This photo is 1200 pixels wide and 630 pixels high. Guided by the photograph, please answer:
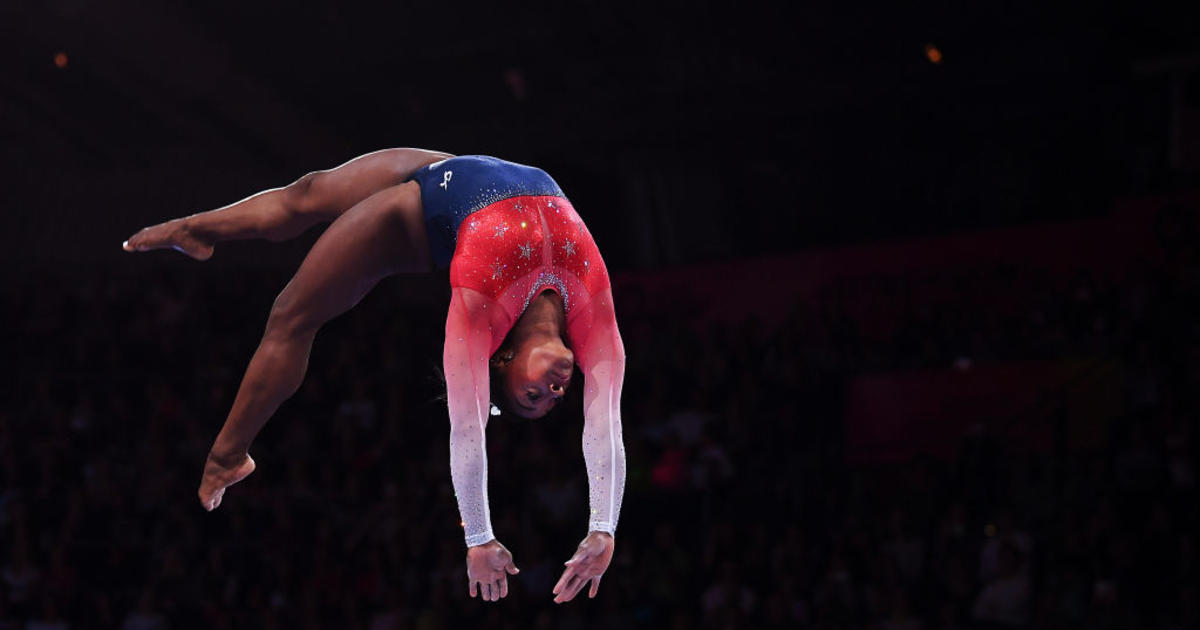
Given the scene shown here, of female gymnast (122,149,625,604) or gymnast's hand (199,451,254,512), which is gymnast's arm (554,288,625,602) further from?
gymnast's hand (199,451,254,512)

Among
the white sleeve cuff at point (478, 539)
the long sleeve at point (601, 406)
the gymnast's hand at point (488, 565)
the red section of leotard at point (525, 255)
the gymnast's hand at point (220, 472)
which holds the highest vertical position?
the red section of leotard at point (525, 255)

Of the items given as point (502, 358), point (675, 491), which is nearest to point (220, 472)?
point (502, 358)

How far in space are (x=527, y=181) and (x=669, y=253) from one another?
893 cm

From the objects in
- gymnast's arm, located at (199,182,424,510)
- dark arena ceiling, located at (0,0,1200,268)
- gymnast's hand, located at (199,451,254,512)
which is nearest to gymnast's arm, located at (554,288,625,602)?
gymnast's arm, located at (199,182,424,510)

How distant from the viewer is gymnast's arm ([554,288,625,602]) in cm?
373

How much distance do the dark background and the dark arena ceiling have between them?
3 cm

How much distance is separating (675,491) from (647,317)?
355cm

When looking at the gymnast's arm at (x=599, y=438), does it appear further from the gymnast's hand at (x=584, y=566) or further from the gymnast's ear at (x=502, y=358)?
the gymnast's ear at (x=502, y=358)

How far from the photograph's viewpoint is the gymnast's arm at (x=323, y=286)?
14.2 ft

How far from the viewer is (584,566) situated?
12.2ft

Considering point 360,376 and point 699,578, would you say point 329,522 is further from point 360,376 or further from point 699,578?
point 699,578

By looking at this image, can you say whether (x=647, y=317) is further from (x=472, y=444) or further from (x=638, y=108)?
(x=472, y=444)

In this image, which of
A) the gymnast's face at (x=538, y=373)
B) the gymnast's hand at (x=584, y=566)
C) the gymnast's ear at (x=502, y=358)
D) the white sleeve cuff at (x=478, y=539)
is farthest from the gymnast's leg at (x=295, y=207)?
the gymnast's hand at (x=584, y=566)

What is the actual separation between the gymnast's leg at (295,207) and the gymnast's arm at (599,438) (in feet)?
2.98
